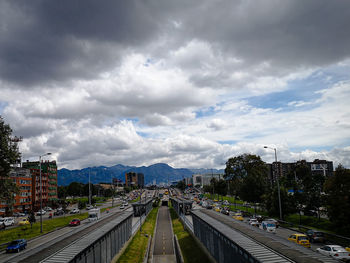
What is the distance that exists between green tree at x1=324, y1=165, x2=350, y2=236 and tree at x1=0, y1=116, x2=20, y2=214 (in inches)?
1761

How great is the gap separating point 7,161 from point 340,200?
4821cm

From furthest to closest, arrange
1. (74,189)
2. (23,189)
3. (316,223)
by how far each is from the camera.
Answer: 1. (74,189)
2. (23,189)
3. (316,223)

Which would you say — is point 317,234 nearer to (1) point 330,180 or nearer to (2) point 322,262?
(1) point 330,180

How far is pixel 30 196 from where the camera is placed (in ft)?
351

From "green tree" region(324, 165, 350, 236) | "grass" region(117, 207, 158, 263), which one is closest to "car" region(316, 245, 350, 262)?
"green tree" region(324, 165, 350, 236)

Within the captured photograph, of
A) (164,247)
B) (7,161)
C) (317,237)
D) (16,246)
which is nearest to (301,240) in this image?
(317,237)

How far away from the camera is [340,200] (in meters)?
37.8

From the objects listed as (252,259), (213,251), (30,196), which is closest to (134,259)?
(213,251)

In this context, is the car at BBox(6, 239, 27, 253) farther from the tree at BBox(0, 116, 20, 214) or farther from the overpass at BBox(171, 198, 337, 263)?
the overpass at BBox(171, 198, 337, 263)

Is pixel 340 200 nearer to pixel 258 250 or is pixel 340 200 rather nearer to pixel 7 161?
pixel 258 250

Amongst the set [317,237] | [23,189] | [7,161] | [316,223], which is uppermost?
[7,161]

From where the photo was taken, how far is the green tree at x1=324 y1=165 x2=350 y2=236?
37094mm

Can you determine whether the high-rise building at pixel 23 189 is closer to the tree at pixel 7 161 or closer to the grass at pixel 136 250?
the tree at pixel 7 161

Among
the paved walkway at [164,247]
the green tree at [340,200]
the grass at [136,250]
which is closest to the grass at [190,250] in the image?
the paved walkway at [164,247]
